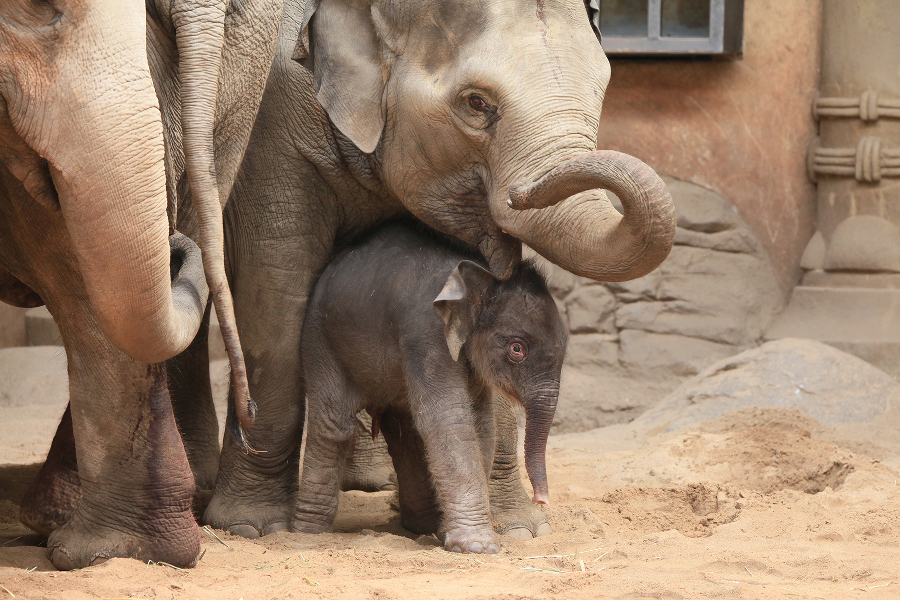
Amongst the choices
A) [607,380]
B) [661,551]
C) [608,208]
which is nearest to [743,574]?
[661,551]

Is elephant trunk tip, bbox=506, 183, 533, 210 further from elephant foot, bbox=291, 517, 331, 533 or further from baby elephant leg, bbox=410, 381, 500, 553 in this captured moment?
elephant foot, bbox=291, 517, 331, 533

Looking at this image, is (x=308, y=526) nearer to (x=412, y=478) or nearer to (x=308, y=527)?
(x=308, y=527)

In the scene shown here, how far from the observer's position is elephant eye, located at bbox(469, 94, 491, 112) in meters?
3.75

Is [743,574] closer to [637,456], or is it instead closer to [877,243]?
[637,456]

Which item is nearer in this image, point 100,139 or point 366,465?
point 100,139

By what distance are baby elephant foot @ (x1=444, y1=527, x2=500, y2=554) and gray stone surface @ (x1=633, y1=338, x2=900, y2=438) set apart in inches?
95.2

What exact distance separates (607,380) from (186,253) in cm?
455

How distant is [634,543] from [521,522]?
1.50 feet

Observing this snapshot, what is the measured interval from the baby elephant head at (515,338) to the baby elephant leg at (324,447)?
519 millimetres

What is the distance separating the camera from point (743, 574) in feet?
10.6

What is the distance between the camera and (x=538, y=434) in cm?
363

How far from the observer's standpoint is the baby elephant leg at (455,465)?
11.9ft

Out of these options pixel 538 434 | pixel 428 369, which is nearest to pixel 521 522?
pixel 538 434

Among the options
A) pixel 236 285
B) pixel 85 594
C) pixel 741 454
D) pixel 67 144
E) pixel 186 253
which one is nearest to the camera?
pixel 67 144
